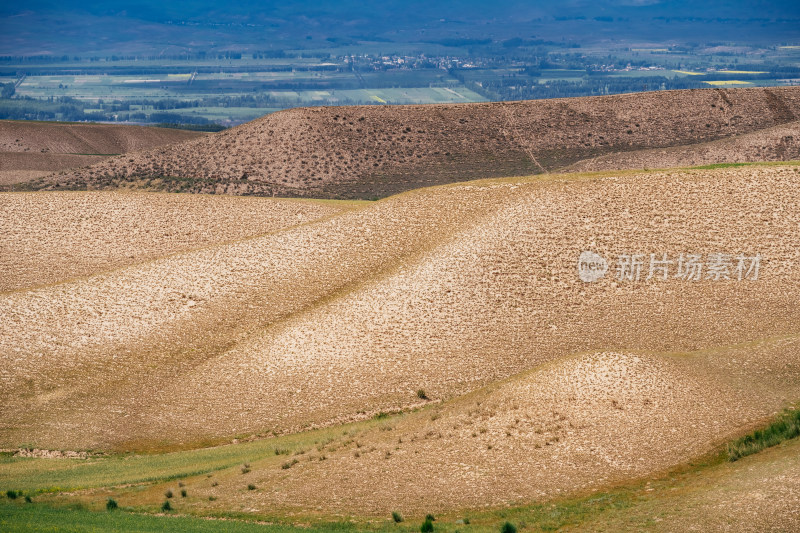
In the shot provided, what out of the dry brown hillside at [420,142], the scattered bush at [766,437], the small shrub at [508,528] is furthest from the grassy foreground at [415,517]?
the dry brown hillside at [420,142]

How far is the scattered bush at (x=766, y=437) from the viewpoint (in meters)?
24.2

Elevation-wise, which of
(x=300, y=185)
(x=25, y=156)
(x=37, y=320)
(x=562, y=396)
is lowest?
(x=562, y=396)

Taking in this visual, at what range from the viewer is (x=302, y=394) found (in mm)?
34031

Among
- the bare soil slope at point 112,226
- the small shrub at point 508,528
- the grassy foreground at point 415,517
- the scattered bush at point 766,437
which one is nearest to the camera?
the small shrub at point 508,528

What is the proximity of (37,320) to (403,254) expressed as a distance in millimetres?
17020

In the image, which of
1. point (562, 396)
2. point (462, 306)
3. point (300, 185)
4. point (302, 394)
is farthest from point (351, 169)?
point (562, 396)

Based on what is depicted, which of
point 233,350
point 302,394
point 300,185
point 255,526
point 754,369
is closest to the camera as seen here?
point 255,526

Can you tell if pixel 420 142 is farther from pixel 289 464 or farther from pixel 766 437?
pixel 766 437

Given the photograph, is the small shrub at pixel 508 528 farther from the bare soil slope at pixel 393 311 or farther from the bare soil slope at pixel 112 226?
the bare soil slope at pixel 112 226

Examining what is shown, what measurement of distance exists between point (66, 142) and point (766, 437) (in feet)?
428

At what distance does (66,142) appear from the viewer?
138 m

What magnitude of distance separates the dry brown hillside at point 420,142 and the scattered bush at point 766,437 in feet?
193

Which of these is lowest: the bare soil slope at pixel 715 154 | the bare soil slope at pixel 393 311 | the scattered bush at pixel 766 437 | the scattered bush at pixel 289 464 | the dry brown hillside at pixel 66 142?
the scattered bush at pixel 289 464

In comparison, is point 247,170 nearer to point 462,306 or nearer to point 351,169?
point 351,169
